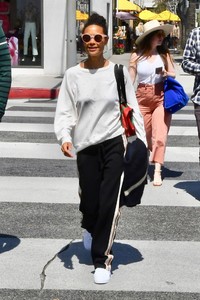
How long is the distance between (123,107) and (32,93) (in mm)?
13489

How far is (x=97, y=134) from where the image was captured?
529cm

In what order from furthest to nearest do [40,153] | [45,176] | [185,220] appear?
[40,153]
[45,176]
[185,220]

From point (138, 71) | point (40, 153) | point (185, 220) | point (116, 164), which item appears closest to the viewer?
point (116, 164)

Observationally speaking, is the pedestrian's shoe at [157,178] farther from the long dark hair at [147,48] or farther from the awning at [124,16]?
the awning at [124,16]

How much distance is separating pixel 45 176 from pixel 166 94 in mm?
1627

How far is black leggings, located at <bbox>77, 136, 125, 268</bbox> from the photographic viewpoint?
526 cm

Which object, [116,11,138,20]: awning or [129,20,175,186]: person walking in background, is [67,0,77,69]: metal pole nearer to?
[129,20,175,186]: person walking in background

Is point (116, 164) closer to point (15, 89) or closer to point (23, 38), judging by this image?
point (15, 89)

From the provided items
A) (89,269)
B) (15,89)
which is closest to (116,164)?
(89,269)

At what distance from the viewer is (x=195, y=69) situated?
7746 millimetres

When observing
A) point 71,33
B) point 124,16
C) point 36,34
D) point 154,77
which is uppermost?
point 154,77

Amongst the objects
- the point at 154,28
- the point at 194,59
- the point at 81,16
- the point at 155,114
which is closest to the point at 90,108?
the point at 194,59

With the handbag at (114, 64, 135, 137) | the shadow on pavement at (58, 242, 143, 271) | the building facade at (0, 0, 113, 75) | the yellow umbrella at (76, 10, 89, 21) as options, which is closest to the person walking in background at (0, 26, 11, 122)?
the handbag at (114, 64, 135, 137)

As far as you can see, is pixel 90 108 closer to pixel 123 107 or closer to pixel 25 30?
pixel 123 107
